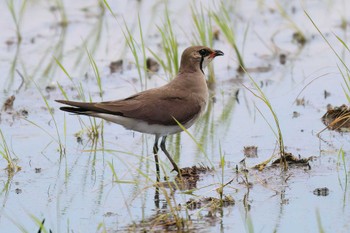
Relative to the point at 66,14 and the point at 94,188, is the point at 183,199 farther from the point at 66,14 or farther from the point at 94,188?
the point at 66,14

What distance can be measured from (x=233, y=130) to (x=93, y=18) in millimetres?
5049

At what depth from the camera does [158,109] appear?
7.36m

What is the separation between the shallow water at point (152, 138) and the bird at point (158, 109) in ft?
1.03

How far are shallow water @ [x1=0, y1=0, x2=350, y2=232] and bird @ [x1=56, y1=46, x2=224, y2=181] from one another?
0.31 m

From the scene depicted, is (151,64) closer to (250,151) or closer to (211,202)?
(250,151)

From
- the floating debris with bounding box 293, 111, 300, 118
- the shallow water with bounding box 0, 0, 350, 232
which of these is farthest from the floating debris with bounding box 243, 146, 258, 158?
the floating debris with bounding box 293, 111, 300, 118

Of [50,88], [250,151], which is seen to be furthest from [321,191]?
[50,88]

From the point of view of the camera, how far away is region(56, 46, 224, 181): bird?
717 centimetres

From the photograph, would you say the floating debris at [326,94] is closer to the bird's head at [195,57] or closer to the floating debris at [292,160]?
the bird's head at [195,57]

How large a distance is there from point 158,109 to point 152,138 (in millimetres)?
1118

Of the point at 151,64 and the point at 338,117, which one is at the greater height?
the point at 151,64

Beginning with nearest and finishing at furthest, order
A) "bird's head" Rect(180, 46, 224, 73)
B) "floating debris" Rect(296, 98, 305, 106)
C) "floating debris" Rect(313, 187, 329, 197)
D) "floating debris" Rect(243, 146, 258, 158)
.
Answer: "floating debris" Rect(313, 187, 329, 197)
"floating debris" Rect(243, 146, 258, 158)
"bird's head" Rect(180, 46, 224, 73)
"floating debris" Rect(296, 98, 305, 106)

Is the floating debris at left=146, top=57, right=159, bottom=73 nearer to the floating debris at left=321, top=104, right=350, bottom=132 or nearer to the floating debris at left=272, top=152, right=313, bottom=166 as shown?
the floating debris at left=321, top=104, right=350, bottom=132

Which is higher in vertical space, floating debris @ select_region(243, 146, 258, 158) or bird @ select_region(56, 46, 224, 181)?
bird @ select_region(56, 46, 224, 181)
